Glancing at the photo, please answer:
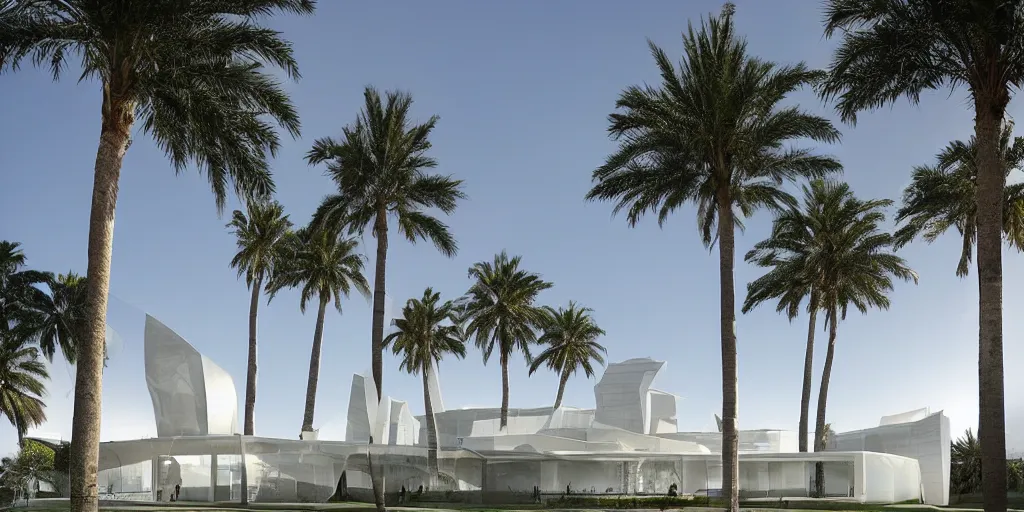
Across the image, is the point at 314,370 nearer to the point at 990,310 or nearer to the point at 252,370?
the point at 252,370

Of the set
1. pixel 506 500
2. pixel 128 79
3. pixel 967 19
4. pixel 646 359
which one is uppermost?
pixel 967 19

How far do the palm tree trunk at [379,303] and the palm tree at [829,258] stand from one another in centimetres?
1709

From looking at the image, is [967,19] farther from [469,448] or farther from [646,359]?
[646,359]

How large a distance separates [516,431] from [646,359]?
8801 millimetres

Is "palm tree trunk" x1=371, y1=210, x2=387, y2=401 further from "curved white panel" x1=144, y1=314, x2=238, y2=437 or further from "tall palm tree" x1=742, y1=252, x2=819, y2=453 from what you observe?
"tall palm tree" x1=742, y1=252, x2=819, y2=453

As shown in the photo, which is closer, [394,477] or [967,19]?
[967,19]

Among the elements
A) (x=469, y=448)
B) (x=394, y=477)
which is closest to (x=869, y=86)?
(x=394, y=477)

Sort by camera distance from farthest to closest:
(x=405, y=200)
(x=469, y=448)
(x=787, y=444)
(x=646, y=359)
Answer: (x=646, y=359), (x=787, y=444), (x=469, y=448), (x=405, y=200)

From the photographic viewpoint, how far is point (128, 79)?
18078mm

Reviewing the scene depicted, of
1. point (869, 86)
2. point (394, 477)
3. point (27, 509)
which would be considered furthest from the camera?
point (394, 477)

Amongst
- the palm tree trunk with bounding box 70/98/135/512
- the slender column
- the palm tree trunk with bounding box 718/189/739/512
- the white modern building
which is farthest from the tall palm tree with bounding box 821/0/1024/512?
the slender column

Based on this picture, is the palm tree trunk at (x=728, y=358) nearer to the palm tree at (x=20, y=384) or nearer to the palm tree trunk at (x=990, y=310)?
the palm tree trunk at (x=990, y=310)

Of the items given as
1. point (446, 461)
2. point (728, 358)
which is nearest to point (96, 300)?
point (728, 358)

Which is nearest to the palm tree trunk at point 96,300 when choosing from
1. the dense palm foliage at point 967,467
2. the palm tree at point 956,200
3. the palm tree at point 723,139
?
the palm tree at point 723,139
